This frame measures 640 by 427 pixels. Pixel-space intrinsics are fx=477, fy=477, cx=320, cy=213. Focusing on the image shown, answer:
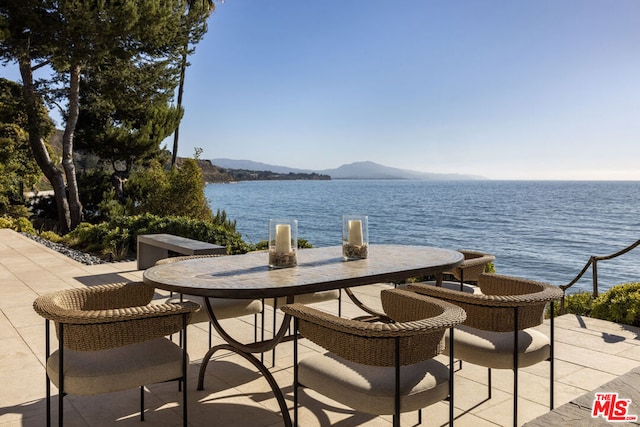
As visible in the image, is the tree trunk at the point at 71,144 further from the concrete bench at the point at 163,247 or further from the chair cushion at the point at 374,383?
the chair cushion at the point at 374,383

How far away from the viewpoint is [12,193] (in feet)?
47.8

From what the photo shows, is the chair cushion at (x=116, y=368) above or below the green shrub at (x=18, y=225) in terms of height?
above

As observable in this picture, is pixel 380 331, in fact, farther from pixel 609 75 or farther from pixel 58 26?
pixel 609 75

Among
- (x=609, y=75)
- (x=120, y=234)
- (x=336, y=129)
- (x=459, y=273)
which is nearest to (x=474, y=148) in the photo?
(x=336, y=129)

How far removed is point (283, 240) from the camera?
92.9 inches

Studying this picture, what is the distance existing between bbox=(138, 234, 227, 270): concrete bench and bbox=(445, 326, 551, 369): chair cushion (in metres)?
3.14

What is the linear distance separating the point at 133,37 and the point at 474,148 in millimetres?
36510

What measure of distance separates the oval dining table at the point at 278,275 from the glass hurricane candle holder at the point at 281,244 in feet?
0.15

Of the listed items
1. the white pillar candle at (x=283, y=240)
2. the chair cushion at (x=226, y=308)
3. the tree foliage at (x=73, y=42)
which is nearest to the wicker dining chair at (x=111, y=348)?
the white pillar candle at (x=283, y=240)

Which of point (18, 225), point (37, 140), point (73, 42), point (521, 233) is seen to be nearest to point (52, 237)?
point (18, 225)

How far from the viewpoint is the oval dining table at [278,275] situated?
6.23ft

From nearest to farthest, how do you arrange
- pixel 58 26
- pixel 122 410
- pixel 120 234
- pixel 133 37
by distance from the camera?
pixel 122 410, pixel 120 234, pixel 58 26, pixel 133 37

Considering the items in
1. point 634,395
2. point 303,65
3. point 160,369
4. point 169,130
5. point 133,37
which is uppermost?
point 303,65

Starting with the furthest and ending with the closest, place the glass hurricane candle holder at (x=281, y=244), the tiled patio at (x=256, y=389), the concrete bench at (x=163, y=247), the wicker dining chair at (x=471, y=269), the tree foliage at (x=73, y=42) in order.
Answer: the tree foliage at (x=73, y=42) < the concrete bench at (x=163, y=247) < the wicker dining chair at (x=471, y=269) < the glass hurricane candle holder at (x=281, y=244) < the tiled patio at (x=256, y=389)
